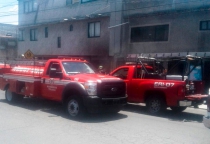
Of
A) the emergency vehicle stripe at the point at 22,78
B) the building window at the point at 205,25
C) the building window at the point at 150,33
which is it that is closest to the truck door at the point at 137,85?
the emergency vehicle stripe at the point at 22,78

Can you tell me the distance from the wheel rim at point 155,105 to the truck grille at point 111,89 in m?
1.45

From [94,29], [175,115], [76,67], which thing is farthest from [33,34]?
[175,115]

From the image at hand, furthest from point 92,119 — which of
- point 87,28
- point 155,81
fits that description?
point 87,28

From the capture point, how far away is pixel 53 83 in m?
9.68

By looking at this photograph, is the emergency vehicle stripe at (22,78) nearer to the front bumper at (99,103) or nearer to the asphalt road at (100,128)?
the asphalt road at (100,128)

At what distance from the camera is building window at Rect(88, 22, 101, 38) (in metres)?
22.6

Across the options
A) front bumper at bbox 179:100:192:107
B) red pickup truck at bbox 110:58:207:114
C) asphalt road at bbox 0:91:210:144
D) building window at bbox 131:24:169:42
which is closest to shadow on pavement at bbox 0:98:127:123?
asphalt road at bbox 0:91:210:144

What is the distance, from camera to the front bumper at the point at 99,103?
26.8 feet

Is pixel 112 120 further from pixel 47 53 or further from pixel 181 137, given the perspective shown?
pixel 47 53

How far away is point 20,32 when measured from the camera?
31125mm

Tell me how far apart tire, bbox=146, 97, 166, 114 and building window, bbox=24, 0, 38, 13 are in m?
22.1

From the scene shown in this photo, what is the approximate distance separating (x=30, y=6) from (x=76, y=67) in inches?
858

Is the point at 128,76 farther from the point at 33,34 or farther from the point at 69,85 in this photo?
the point at 33,34

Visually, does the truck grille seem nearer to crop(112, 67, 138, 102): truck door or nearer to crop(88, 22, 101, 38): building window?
crop(112, 67, 138, 102): truck door
